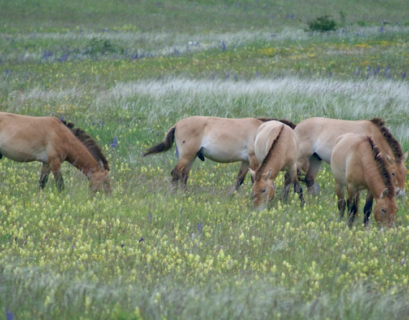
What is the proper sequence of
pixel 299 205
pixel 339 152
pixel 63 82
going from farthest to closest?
pixel 63 82 → pixel 299 205 → pixel 339 152

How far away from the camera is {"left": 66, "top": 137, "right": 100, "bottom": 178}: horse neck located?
392 inches

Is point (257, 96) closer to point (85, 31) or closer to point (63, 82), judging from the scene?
point (63, 82)

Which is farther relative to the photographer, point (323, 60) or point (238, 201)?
point (323, 60)

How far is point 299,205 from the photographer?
947 cm

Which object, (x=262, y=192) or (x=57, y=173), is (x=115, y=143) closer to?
(x=57, y=173)

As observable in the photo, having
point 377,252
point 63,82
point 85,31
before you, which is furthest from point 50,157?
point 85,31

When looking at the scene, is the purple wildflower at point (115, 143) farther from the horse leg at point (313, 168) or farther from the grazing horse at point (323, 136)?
the horse leg at point (313, 168)

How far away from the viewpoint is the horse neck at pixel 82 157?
9953 millimetres

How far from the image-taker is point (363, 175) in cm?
834

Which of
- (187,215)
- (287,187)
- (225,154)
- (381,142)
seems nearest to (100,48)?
(225,154)

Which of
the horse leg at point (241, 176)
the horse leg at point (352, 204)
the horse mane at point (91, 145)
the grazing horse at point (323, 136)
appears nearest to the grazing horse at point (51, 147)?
the horse mane at point (91, 145)

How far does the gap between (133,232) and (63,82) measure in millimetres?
12533

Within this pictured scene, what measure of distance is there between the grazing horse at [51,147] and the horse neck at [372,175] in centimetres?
390

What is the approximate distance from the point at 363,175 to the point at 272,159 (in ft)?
4.73
